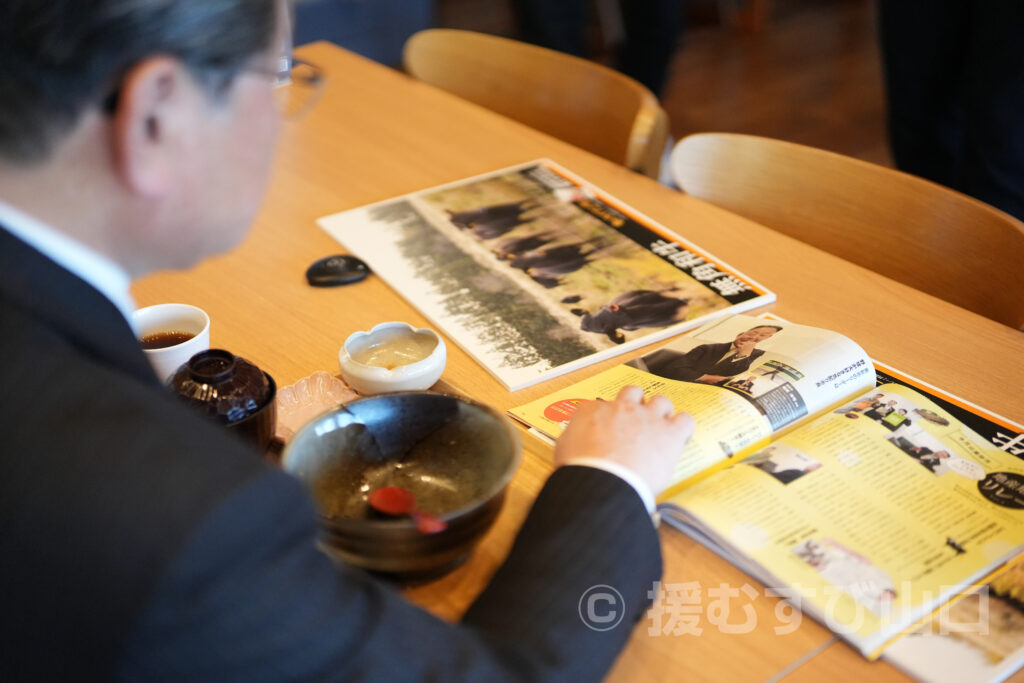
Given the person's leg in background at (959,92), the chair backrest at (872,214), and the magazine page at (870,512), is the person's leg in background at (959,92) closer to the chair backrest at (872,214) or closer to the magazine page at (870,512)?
the chair backrest at (872,214)

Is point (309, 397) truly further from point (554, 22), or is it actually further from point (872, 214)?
point (554, 22)

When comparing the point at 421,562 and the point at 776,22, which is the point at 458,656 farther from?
the point at 776,22

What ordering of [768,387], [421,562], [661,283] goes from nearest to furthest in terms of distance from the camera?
[421,562], [768,387], [661,283]

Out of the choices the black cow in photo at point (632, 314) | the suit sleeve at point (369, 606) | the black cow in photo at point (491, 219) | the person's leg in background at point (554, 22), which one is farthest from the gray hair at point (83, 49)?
the person's leg in background at point (554, 22)

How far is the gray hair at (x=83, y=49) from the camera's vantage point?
0.52 meters

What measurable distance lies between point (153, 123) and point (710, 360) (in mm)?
617

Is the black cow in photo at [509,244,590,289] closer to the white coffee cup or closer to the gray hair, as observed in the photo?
the white coffee cup

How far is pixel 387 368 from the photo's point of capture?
97 centimetres

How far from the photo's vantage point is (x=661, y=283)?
1.19m

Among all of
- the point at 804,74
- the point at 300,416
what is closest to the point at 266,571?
the point at 300,416

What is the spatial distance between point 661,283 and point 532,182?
35 centimetres

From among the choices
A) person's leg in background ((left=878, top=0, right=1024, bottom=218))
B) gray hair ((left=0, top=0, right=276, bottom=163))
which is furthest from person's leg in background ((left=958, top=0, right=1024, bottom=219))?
gray hair ((left=0, top=0, right=276, bottom=163))
